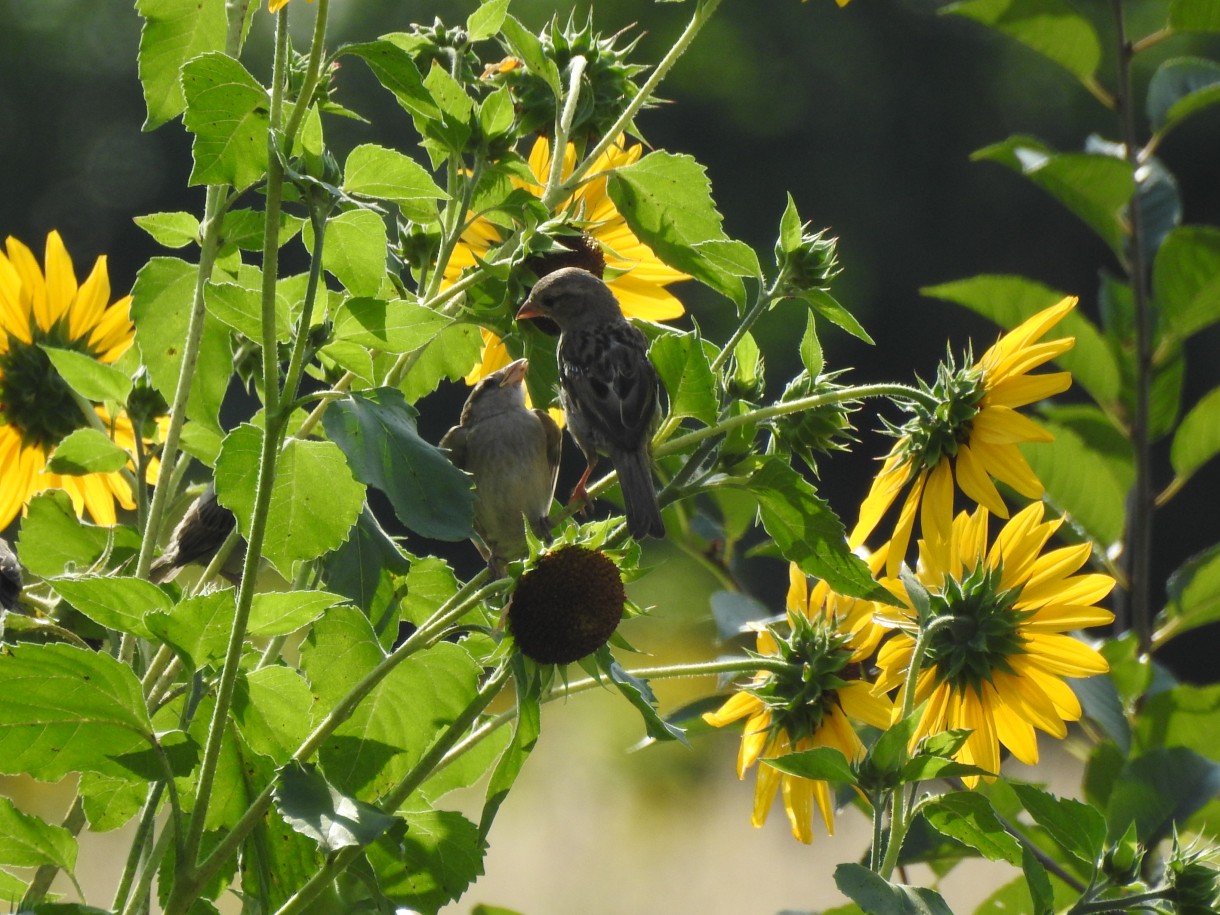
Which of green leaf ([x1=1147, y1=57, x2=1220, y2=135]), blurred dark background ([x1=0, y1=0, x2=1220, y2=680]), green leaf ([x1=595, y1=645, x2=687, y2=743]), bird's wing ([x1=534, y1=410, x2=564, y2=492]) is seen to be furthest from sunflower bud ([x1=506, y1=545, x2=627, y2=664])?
blurred dark background ([x1=0, y1=0, x2=1220, y2=680])

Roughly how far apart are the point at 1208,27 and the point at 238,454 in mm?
1174

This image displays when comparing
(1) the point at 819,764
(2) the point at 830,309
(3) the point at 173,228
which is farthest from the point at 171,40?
(1) the point at 819,764

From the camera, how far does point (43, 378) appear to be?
117cm

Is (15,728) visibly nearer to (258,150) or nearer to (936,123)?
(258,150)

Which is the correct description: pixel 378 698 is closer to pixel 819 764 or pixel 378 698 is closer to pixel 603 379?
pixel 819 764

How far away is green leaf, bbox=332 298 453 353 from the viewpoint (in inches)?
29.2

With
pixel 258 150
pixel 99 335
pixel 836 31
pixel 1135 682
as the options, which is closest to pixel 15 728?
pixel 258 150

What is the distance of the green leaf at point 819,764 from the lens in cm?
79

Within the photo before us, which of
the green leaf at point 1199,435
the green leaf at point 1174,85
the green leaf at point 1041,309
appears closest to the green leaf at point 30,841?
the green leaf at point 1041,309

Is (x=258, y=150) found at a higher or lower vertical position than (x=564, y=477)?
higher

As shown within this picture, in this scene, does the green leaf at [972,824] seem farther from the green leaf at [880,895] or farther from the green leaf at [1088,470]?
the green leaf at [1088,470]

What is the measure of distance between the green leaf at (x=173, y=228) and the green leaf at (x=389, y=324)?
0.22m

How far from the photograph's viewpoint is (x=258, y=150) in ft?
2.40

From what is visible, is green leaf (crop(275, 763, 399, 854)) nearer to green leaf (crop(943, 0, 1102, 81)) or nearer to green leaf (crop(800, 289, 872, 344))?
green leaf (crop(800, 289, 872, 344))
